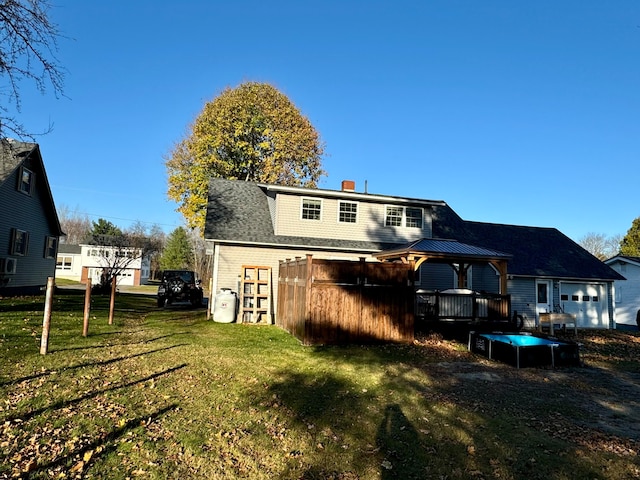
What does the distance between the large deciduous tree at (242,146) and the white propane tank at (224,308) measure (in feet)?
46.4

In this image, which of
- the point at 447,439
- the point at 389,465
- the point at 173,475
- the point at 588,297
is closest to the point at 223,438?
the point at 173,475

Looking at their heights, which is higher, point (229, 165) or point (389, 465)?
point (229, 165)

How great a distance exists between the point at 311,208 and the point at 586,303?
15364 mm

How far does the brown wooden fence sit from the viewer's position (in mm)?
11320

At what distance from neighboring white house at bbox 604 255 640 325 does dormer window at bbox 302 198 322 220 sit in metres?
21.1

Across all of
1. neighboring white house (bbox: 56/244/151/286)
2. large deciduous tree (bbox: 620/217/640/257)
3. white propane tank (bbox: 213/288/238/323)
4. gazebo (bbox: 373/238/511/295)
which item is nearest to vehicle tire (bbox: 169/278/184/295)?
white propane tank (bbox: 213/288/238/323)

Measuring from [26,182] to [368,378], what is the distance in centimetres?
2041

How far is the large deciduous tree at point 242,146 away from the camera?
2925 cm

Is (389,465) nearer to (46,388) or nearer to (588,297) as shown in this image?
(46,388)

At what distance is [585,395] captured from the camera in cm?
742

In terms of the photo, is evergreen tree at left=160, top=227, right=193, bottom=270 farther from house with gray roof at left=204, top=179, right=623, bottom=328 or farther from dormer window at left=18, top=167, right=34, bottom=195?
house with gray roof at left=204, top=179, right=623, bottom=328

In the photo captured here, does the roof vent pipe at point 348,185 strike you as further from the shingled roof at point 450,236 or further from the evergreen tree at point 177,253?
the evergreen tree at point 177,253

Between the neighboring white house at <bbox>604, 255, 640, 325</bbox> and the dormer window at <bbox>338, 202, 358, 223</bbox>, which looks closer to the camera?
the dormer window at <bbox>338, 202, 358, 223</bbox>

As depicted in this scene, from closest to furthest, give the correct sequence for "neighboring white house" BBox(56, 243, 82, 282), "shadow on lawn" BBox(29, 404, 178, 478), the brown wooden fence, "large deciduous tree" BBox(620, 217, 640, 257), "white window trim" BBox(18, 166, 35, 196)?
1. "shadow on lawn" BBox(29, 404, 178, 478)
2. the brown wooden fence
3. "white window trim" BBox(18, 166, 35, 196)
4. "large deciduous tree" BBox(620, 217, 640, 257)
5. "neighboring white house" BBox(56, 243, 82, 282)
